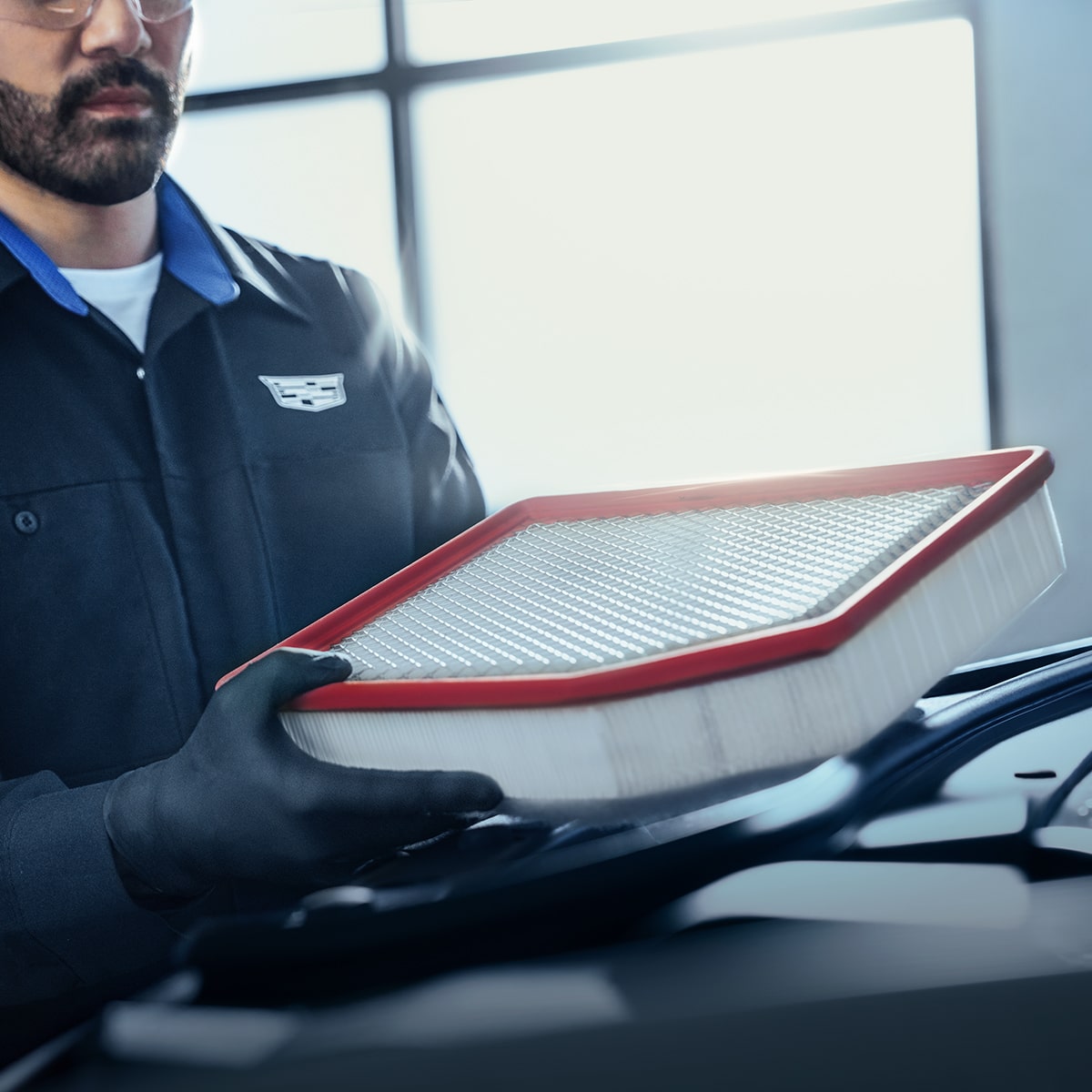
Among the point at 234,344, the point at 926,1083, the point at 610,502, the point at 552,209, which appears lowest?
the point at 926,1083

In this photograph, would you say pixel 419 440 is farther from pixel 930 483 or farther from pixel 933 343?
pixel 933 343

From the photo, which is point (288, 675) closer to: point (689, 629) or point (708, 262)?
point (689, 629)

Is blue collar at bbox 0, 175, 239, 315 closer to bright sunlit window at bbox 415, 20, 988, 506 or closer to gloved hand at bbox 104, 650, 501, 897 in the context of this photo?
gloved hand at bbox 104, 650, 501, 897

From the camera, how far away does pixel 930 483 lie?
0.38m

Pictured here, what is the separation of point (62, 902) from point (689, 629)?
1.02ft

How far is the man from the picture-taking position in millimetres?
453

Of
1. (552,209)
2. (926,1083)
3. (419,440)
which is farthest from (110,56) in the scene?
(552,209)

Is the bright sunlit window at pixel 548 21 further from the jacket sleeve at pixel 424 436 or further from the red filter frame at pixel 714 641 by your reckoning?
the red filter frame at pixel 714 641

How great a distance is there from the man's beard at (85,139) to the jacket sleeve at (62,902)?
39 centimetres

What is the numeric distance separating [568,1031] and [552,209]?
2.04 m

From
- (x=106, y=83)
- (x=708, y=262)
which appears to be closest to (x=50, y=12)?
(x=106, y=83)

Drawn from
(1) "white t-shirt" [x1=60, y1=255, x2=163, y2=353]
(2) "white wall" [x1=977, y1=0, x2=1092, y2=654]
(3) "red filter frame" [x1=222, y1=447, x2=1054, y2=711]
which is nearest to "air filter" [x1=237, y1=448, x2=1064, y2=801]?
(3) "red filter frame" [x1=222, y1=447, x2=1054, y2=711]

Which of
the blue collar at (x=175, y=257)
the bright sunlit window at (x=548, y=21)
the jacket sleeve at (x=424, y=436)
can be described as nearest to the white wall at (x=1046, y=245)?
the bright sunlit window at (x=548, y=21)

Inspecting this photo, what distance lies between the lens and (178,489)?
69 cm
